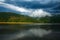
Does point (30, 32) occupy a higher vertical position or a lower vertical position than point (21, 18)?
lower

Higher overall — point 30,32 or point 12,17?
point 12,17

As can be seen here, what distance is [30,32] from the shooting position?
3.23 m

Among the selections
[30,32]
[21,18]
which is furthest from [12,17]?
[30,32]

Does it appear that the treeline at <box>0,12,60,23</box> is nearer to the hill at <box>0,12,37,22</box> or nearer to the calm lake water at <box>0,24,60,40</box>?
the hill at <box>0,12,37,22</box>

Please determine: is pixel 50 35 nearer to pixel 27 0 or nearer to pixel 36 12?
pixel 36 12

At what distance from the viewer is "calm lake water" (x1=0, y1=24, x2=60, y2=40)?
10.3 feet

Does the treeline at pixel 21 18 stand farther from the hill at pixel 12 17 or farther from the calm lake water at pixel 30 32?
the calm lake water at pixel 30 32

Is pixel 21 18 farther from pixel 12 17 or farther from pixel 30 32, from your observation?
pixel 30 32

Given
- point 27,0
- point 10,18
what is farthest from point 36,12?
point 10,18

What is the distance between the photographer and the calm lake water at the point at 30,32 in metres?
3.15

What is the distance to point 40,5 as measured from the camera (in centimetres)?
321

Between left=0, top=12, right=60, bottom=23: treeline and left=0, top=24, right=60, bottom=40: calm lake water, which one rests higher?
left=0, top=12, right=60, bottom=23: treeline

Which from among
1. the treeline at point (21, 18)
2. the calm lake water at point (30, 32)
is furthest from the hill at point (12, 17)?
the calm lake water at point (30, 32)

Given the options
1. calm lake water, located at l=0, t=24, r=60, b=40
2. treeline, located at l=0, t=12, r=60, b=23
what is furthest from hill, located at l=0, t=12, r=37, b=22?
calm lake water, located at l=0, t=24, r=60, b=40
